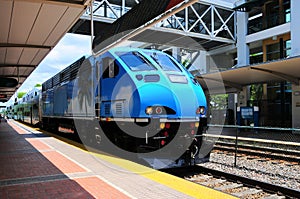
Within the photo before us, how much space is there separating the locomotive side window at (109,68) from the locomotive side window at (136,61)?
0.26 m

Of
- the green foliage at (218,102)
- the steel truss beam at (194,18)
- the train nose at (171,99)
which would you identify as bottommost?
the train nose at (171,99)

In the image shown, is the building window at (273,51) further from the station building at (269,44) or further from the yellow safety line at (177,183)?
the yellow safety line at (177,183)

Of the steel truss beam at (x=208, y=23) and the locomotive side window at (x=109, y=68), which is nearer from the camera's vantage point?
the locomotive side window at (x=109, y=68)

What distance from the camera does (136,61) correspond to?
7.95 m

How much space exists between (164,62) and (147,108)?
1770mm

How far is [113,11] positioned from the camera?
2292cm

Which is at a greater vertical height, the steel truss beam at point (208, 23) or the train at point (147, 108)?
the steel truss beam at point (208, 23)

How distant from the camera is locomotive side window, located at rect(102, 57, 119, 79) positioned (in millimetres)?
7966

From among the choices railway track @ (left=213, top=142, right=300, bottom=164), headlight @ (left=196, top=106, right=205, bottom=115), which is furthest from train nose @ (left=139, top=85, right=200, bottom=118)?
railway track @ (left=213, top=142, right=300, bottom=164)

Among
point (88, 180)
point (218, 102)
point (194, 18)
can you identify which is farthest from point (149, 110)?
point (218, 102)

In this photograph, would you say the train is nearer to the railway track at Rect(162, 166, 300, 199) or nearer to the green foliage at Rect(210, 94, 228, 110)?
the railway track at Rect(162, 166, 300, 199)

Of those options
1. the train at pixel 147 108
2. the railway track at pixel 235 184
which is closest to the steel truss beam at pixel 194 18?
the train at pixel 147 108

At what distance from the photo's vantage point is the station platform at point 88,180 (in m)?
5.09

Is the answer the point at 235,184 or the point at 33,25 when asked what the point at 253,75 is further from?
the point at 33,25
